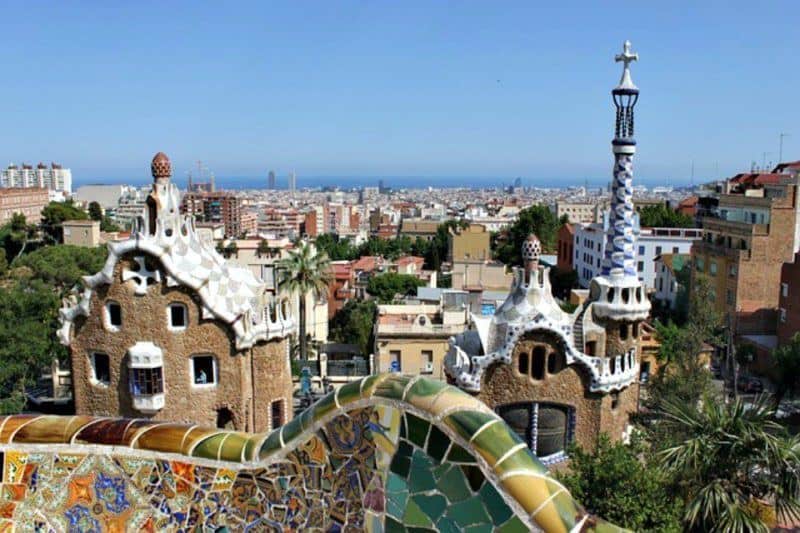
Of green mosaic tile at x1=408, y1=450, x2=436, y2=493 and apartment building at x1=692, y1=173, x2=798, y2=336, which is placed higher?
green mosaic tile at x1=408, y1=450, x2=436, y2=493

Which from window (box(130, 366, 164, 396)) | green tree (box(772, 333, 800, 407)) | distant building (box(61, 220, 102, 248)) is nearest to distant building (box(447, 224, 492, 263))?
distant building (box(61, 220, 102, 248))

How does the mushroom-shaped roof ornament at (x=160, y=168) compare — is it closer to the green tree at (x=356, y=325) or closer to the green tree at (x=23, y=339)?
the green tree at (x=23, y=339)

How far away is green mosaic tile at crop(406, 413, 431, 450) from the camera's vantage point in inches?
221

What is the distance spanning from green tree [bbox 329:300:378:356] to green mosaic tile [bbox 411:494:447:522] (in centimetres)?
2744

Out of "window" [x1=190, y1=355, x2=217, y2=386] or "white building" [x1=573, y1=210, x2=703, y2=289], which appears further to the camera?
"white building" [x1=573, y1=210, x2=703, y2=289]

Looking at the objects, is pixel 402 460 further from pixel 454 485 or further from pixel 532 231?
pixel 532 231

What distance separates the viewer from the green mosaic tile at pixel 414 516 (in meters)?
5.68

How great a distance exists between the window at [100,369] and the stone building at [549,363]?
8.24 metres

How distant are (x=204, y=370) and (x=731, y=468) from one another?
11766 millimetres

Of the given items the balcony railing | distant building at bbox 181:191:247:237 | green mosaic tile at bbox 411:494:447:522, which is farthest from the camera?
distant building at bbox 181:191:247:237

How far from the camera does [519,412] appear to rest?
17.6 meters

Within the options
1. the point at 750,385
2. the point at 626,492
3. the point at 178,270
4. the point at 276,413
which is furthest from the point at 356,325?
the point at 626,492

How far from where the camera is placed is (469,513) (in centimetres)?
542

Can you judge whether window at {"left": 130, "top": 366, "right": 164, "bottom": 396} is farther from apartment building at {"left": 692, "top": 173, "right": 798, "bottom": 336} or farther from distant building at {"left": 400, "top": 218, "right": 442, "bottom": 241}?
distant building at {"left": 400, "top": 218, "right": 442, "bottom": 241}
